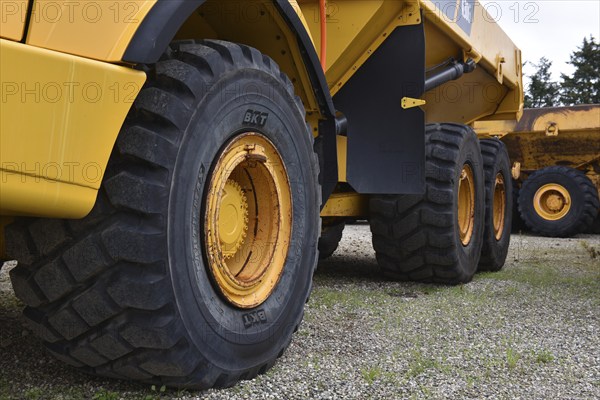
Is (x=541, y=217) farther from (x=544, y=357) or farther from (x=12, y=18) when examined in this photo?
(x=12, y=18)

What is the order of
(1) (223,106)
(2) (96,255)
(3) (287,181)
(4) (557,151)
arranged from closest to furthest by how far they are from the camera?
(2) (96,255), (1) (223,106), (3) (287,181), (4) (557,151)

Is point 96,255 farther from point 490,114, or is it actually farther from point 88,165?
point 490,114

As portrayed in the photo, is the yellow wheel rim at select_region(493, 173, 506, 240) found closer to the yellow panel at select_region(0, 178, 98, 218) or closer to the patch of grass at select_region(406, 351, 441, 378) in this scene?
the patch of grass at select_region(406, 351, 441, 378)

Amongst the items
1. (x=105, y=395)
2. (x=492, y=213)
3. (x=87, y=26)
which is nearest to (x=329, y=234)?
(x=492, y=213)

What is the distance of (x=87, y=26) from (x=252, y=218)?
0.98m

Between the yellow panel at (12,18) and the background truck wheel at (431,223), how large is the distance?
3328mm

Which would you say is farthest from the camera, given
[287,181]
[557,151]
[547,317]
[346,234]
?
[557,151]

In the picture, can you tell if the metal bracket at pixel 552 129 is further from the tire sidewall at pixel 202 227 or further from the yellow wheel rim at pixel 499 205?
the tire sidewall at pixel 202 227

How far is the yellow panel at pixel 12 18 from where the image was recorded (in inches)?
64.5

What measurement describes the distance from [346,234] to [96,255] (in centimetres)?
826

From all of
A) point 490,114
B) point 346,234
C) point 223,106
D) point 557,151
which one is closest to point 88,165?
point 223,106

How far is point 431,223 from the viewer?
4648 millimetres

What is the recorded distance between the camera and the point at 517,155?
11719mm

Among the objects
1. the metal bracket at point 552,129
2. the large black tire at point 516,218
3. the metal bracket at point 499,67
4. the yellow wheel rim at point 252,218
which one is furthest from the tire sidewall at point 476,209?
the large black tire at point 516,218
